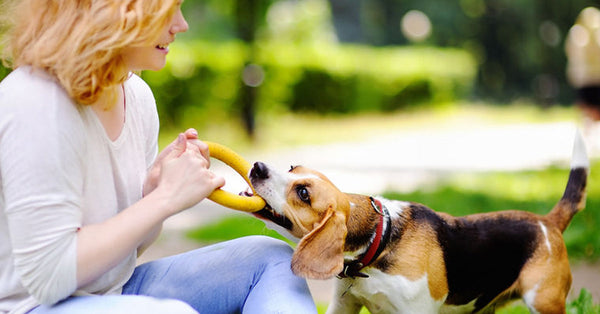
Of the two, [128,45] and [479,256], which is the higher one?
[128,45]

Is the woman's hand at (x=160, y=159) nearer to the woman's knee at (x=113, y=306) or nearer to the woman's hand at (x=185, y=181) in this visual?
the woman's hand at (x=185, y=181)

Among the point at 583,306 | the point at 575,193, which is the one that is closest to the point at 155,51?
the point at 575,193

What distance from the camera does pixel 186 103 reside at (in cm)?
1234

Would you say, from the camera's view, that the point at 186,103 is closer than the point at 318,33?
Yes

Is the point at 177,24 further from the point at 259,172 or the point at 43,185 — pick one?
the point at 259,172

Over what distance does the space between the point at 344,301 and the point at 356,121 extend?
12.7 metres

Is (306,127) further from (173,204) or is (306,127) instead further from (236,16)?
(173,204)

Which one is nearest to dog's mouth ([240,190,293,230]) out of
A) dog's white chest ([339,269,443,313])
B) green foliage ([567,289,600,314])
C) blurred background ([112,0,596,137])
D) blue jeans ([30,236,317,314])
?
blue jeans ([30,236,317,314])

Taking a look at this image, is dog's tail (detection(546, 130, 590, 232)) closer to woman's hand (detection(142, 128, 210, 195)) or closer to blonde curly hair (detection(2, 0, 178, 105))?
woman's hand (detection(142, 128, 210, 195))

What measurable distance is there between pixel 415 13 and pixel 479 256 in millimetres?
27639

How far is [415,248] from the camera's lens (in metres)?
3.26

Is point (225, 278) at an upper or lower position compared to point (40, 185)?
lower

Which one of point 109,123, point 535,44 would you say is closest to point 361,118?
point 535,44

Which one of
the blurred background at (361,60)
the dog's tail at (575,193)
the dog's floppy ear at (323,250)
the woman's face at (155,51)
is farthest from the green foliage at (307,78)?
the woman's face at (155,51)
